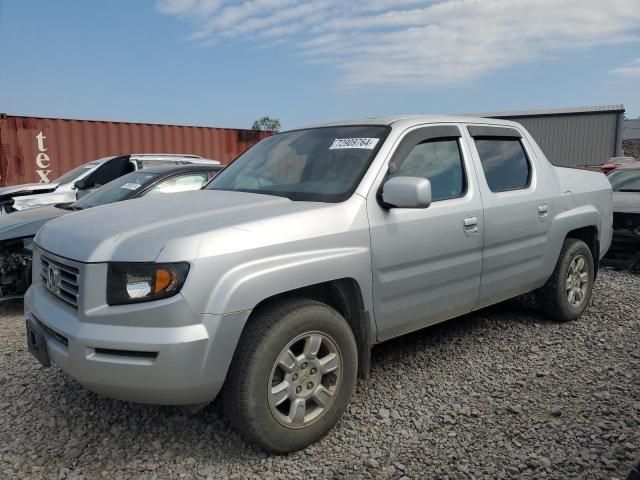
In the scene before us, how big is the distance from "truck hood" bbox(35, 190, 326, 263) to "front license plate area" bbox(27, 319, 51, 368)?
41 centimetres

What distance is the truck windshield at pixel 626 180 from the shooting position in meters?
7.46

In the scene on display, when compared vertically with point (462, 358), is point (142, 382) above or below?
above

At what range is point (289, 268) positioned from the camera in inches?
99.4

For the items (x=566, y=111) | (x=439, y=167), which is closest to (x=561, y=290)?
(x=439, y=167)

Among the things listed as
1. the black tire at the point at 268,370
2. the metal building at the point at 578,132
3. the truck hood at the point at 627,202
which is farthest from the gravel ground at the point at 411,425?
the metal building at the point at 578,132

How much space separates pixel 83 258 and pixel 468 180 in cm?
248

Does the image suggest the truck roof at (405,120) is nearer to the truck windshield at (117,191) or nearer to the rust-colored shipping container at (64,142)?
the truck windshield at (117,191)

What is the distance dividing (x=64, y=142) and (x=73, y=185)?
548 cm

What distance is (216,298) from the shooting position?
2.30 m

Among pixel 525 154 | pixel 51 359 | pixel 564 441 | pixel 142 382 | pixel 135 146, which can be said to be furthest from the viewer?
pixel 135 146

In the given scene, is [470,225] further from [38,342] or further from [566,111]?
[566,111]

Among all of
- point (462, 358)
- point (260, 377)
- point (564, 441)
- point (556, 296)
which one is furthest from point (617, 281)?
Result: point (260, 377)

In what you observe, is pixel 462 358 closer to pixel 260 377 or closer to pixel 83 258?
pixel 260 377

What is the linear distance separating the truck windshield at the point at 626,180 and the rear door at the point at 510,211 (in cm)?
407
